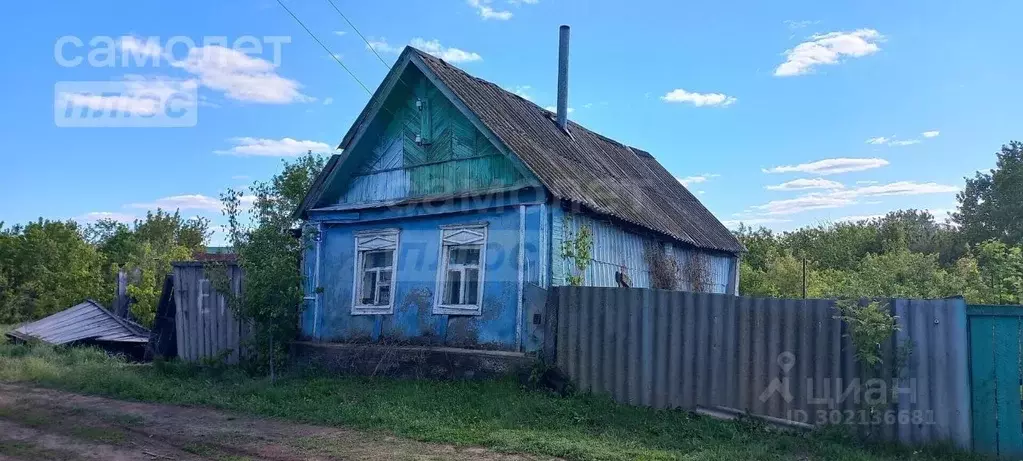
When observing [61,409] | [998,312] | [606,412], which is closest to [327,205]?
[61,409]

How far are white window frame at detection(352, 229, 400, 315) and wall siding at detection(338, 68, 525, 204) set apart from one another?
28.0 inches

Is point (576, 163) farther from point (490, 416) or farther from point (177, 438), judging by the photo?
point (177, 438)

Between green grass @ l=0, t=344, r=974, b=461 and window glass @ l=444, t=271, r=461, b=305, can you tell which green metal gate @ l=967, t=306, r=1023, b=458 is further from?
window glass @ l=444, t=271, r=461, b=305

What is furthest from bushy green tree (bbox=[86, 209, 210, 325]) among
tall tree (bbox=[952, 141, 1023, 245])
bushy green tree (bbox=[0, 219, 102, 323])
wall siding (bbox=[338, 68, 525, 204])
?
tall tree (bbox=[952, 141, 1023, 245])

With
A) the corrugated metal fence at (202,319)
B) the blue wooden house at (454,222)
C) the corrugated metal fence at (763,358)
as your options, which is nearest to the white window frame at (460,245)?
the blue wooden house at (454,222)

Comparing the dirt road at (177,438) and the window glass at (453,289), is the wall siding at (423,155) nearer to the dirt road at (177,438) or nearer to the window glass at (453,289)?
the window glass at (453,289)

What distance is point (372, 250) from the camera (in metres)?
12.6

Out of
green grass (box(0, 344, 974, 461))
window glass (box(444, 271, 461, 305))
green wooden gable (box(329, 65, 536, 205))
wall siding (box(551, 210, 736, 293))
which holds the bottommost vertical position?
green grass (box(0, 344, 974, 461))

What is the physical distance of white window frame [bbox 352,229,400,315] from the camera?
1213cm

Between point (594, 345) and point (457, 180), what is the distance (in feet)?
13.3

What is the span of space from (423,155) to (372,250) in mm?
1953

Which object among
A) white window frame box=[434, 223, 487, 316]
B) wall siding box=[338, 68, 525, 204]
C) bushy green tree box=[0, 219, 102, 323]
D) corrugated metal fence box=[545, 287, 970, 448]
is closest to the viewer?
corrugated metal fence box=[545, 287, 970, 448]

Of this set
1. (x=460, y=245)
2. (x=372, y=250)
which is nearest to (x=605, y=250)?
(x=460, y=245)

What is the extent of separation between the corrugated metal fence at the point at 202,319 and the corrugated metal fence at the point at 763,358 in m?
6.95
